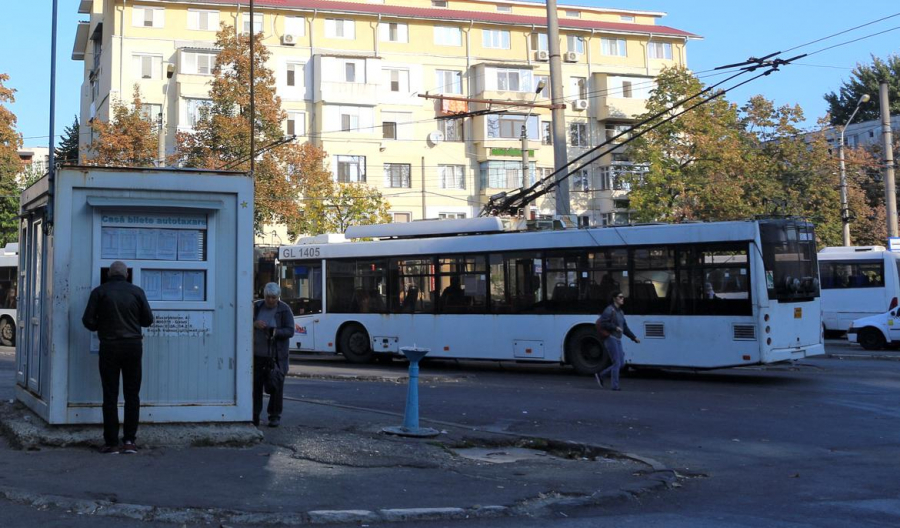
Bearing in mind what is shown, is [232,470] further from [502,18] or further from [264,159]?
[502,18]

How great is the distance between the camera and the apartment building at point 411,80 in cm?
5500

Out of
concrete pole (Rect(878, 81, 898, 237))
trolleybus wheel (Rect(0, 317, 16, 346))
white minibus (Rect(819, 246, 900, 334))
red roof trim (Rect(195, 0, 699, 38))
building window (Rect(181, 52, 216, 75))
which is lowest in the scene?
trolleybus wheel (Rect(0, 317, 16, 346))

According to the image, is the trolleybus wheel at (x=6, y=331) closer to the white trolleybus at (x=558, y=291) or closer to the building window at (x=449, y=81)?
the white trolleybus at (x=558, y=291)

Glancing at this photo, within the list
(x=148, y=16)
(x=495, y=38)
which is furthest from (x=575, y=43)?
(x=148, y=16)

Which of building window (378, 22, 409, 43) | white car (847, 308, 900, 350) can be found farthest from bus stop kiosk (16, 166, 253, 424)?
building window (378, 22, 409, 43)

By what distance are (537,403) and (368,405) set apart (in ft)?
8.43

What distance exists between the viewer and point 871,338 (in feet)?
89.1

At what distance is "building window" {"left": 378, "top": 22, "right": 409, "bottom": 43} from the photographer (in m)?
59.9

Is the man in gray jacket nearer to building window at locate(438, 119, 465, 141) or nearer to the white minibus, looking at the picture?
the white minibus

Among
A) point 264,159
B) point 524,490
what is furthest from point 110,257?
point 264,159

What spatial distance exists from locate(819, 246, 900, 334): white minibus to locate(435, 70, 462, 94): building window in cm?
3193

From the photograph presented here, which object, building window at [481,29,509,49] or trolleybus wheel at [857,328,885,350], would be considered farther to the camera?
building window at [481,29,509,49]

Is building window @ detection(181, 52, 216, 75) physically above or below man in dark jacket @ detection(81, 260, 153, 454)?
above

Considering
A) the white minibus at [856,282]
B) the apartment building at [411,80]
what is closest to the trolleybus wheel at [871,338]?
the white minibus at [856,282]
